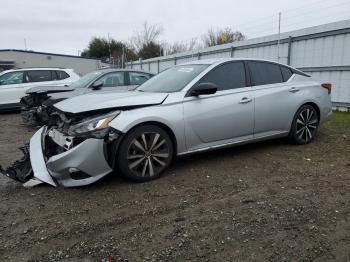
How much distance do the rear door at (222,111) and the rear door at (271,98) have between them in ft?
0.55

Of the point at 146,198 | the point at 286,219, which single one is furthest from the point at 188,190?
the point at 286,219

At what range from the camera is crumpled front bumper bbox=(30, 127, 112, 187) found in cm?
369

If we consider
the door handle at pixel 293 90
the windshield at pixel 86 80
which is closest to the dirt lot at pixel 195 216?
the door handle at pixel 293 90

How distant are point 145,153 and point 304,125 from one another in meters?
3.10

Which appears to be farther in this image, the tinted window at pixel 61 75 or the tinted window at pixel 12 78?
the tinted window at pixel 61 75

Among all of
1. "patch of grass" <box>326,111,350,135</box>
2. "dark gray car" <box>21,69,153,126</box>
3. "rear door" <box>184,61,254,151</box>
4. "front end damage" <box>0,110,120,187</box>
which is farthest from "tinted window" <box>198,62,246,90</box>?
"dark gray car" <box>21,69,153,126</box>

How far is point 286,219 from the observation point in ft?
10.2

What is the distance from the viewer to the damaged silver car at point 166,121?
3.81m

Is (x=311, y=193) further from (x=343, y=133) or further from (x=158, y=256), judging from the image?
(x=343, y=133)

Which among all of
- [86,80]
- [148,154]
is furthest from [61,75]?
[148,154]

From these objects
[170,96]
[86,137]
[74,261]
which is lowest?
[74,261]

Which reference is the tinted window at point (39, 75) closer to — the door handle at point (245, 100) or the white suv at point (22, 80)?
the white suv at point (22, 80)

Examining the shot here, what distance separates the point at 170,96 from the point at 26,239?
239 cm

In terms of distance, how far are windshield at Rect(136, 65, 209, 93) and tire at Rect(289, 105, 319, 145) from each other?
6.28 feet
